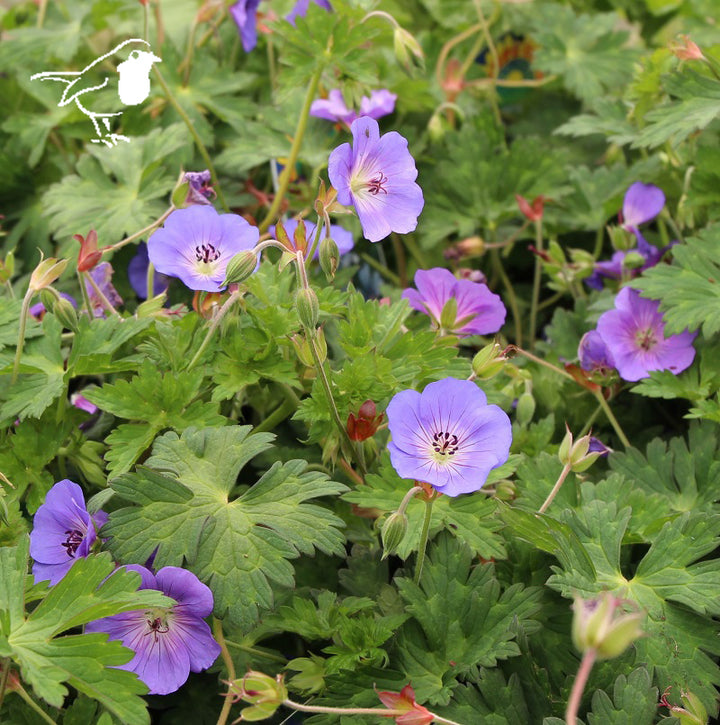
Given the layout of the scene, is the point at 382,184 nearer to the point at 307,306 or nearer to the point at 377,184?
the point at 377,184

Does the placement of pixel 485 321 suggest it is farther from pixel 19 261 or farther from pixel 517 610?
pixel 19 261

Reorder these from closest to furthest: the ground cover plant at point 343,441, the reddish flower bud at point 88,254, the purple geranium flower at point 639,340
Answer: the ground cover plant at point 343,441 < the reddish flower bud at point 88,254 < the purple geranium flower at point 639,340

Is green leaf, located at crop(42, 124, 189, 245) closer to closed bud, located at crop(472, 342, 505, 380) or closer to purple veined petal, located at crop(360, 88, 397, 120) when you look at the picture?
purple veined petal, located at crop(360, 88, 397, 120)

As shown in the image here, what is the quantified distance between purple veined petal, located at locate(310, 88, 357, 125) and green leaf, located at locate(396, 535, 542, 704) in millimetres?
755

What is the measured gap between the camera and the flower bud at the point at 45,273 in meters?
0.99

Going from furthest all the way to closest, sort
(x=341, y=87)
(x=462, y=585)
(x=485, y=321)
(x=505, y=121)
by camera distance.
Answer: (x=505, y=121)
(x=341, y=87)
(x=485, y=321)
(x=462, y=585)

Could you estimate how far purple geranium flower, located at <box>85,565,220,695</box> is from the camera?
0.87 metres

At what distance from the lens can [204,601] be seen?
0.85 m

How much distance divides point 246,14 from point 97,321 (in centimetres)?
68

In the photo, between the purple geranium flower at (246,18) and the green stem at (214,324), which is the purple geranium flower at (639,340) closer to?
the green stem at (214,324)

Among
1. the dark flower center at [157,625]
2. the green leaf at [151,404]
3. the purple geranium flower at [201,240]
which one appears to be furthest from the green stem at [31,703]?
the purple geranium flower at [201,240]

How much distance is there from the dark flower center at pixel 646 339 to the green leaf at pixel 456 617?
43cm

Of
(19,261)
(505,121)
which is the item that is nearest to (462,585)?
(19,261)

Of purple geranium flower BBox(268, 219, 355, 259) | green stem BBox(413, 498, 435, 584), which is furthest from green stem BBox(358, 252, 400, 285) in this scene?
green stem BBox(413, 498, 435, 584)
